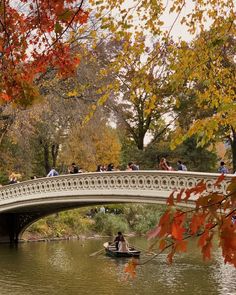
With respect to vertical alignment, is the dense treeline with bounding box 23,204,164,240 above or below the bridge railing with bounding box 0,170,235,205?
below

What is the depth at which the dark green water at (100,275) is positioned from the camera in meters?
16.4

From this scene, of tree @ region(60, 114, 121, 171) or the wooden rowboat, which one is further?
tree @ region(60, 114, 121, 171)

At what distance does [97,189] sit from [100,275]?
14.0 ft

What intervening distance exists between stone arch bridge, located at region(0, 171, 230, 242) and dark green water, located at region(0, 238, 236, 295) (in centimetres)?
236

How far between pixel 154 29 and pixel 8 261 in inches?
704

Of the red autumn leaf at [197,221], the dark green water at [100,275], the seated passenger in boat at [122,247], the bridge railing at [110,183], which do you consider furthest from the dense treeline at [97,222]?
the red autumn leaf at [197,221]

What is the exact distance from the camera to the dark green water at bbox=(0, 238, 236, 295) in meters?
16.4

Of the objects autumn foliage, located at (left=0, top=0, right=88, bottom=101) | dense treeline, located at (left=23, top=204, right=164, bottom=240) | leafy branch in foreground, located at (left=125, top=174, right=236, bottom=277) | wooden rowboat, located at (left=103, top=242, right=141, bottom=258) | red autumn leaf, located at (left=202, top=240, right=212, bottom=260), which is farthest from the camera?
dense treeline, located at (left=23, top=204, right=164, bottom=240)

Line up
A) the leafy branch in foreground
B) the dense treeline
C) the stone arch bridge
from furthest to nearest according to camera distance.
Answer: the dense treeline → the stone arch bridge → the leafy branch in foreground

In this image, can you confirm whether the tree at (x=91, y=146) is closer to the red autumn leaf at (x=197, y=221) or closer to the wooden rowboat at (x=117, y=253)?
the wooden rowboat at (x=117, y=253)

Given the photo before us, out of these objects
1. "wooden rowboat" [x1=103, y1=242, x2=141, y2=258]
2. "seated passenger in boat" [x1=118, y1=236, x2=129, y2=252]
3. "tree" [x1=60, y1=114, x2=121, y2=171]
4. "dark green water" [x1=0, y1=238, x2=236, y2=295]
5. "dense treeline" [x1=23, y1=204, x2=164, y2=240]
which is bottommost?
"dark green water" [x1=0, y1=238, x2=236, y2=295]

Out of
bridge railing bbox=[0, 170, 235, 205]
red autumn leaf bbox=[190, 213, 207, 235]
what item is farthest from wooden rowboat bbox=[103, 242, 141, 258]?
red autumn leaf bbox=[190, 213, 207, 235]

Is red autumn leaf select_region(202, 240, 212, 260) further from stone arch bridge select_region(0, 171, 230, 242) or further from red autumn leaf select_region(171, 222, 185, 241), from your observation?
stone arch bridge select_region(0, 171, 230, 242)

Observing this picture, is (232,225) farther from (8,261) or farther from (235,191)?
(8,261)
